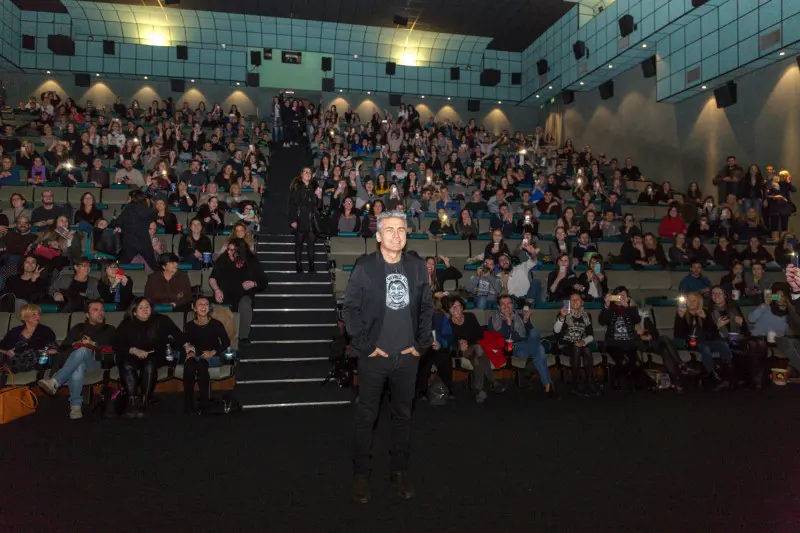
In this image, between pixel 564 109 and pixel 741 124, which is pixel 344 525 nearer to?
pixel 741 124

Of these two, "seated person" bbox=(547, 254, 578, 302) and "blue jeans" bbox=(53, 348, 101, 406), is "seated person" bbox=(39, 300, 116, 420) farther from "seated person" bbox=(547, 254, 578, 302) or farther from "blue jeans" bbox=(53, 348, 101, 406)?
"seated person" bbox=(547, 254, 578, 302)

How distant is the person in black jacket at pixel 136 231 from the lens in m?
8.40

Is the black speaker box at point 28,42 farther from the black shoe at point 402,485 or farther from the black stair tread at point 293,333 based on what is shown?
the black shoe at point 402,485

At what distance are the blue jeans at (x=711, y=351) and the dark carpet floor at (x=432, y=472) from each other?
136cm

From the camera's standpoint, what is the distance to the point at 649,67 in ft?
55.0

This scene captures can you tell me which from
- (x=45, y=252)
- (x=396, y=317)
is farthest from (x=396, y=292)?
(x=45, y=252)

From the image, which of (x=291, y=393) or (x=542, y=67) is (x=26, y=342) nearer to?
(x=291, y=393)

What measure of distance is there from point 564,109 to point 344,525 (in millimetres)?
22106

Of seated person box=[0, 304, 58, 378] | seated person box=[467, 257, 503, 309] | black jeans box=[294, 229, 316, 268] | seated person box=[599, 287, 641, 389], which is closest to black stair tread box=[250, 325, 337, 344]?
black jeans box=[294, 229, 316, 268]

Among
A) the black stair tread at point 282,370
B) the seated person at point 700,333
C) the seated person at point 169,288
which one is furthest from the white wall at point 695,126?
the seated person at point 169,288

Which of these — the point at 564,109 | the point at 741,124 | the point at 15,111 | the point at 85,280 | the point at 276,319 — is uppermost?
the point at 564,109

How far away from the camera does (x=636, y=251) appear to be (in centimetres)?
1012

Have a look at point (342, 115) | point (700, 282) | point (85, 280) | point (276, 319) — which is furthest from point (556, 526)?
point (342, 115)

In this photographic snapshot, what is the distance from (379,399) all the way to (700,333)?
5876mm
